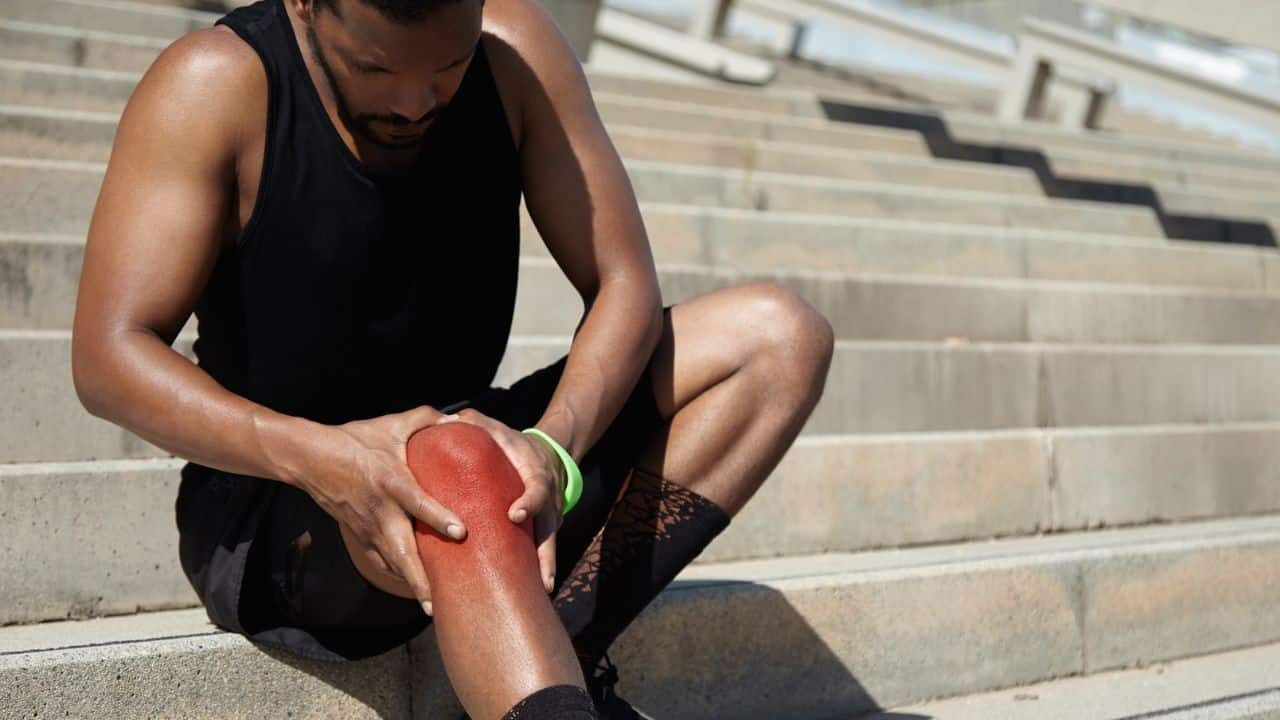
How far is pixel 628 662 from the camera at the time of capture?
2.43m

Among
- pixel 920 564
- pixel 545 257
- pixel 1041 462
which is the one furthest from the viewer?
pixel 545 257

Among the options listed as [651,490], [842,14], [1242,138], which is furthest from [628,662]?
[1242,138]

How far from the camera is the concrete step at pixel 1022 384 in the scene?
3590 mm

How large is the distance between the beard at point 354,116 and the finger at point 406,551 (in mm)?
544

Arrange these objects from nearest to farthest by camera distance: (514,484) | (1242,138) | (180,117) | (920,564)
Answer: (514,484), (180,117), (920,564), (1242,138)

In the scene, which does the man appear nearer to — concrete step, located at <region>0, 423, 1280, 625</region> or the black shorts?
the black shorts

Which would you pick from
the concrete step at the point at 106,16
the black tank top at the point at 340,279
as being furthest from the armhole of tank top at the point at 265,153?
the concrete step at the point at 106,16

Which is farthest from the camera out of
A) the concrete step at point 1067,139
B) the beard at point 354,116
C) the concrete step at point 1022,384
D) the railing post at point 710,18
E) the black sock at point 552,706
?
the railing post at point 710,18

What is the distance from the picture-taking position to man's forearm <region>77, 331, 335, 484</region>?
1.77 metres

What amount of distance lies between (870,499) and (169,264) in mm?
1751

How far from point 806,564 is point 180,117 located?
1.58 meters

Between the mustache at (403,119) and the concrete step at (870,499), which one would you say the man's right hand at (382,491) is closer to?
the mustache at (403,119)

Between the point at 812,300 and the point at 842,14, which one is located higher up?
the point at 812,300

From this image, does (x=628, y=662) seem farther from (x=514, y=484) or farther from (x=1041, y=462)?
(x=1041, y=462)
